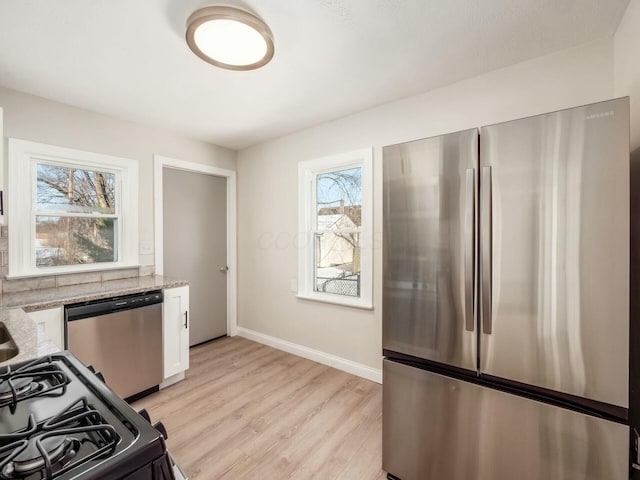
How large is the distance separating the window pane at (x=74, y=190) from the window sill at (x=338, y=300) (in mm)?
2109

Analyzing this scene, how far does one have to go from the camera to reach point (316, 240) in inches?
124

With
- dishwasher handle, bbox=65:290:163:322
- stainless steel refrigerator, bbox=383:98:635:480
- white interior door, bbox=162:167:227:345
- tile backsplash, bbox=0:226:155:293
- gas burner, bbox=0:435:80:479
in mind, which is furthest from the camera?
white interior door, bbox=162:167:227:345

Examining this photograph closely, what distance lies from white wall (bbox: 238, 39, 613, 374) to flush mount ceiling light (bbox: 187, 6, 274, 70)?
127 cm

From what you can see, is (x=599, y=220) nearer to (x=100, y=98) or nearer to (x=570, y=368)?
(x=570, y=368)

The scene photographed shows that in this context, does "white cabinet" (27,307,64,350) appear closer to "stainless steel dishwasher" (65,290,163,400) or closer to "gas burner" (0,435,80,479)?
"stainless steel dishwasher" (65,290,163,400)

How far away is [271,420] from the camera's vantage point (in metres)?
2.07

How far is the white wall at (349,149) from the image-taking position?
182cm

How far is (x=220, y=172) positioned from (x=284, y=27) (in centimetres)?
229

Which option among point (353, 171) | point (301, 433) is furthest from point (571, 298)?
point (353, 171)

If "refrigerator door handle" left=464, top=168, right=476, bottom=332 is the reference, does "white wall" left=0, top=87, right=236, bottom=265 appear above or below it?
above

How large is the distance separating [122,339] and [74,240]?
109cm

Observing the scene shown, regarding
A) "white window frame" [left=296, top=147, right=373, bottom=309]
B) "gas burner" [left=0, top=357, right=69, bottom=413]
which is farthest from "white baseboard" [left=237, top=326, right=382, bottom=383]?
"gas burner" [left=0, top=357, right=69, bottom=413]

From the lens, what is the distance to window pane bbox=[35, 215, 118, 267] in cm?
242

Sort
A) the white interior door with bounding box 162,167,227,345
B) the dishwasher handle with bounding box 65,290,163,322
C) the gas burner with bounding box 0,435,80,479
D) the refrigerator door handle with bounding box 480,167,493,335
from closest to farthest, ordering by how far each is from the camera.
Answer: the gas burner with bounding box 0,435,80,479, the refrigerator door handle with bounding box 480,167,493,335, the dishwasher handle with bounding box 65,290,163,322, the white interior door with bounding box 162,167,227,345
